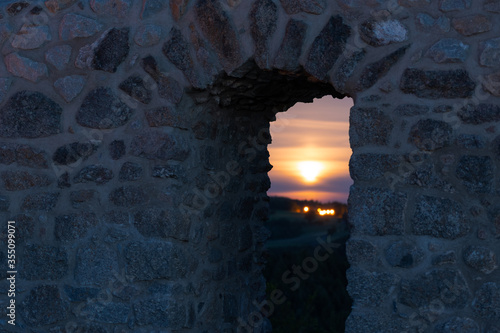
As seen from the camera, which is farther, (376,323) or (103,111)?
(103,111)

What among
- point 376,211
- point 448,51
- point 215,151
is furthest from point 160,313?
point 448,51

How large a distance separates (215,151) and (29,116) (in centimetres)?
106

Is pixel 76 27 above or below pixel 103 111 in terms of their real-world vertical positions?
above

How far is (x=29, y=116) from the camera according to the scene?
10.1 feet

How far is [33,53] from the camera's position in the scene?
3.10 metres

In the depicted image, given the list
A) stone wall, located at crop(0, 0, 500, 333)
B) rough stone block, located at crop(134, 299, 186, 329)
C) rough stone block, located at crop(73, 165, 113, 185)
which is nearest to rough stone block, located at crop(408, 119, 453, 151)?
stone wall, located at crop(0, 0, 500, 333)

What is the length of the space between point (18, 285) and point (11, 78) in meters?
1.17

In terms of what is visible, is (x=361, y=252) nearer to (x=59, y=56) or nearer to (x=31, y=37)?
(x=59, y=56)

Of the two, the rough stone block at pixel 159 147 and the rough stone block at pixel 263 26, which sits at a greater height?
the rough stone block at pixel 263 26

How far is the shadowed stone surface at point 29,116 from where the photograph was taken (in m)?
3.04

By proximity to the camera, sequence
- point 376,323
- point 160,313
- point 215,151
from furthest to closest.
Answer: point 215,151, point 160,313, point 376,323

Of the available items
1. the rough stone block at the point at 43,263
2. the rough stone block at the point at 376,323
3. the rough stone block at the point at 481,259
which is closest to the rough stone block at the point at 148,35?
the rough stone block at the point at 43,263

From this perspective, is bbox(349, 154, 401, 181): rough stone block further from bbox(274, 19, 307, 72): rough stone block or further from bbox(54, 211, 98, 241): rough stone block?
bbox(54, 211, 98, 241): rough stone block

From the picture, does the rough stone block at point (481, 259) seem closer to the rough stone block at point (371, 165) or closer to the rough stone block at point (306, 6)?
the rough stone block at point (371, 165)
